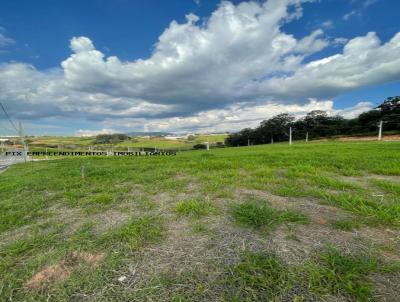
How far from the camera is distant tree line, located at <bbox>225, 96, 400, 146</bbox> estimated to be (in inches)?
1320

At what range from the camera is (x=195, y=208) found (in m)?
2.96

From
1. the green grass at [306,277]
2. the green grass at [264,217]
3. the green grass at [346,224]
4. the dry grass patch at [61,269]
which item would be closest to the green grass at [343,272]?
the green grass at [306,277]

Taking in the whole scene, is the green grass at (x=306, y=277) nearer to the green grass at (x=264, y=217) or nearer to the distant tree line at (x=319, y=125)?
the green grass at (x=264, y=217)

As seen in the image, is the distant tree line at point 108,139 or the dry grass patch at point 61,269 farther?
the distant tree line at point 108,139

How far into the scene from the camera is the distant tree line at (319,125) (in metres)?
33.5

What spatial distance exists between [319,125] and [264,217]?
1963 inches

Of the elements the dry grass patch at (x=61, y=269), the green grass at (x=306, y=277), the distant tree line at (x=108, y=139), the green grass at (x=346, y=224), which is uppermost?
the distant tree line at (x=108, y=139)

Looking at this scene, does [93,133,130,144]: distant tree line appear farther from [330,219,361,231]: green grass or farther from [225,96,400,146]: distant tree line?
[330,219,361,231]: green grass

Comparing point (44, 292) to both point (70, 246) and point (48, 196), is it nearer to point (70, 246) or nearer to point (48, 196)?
point (70, 246)

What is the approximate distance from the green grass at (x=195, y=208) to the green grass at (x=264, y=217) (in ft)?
1.19

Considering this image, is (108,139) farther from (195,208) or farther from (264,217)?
(264,217)

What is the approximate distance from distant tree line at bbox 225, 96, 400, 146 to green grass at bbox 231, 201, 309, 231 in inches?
1539

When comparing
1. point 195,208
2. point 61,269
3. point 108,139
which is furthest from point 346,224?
point 108,139

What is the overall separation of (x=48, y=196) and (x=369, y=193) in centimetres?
590
